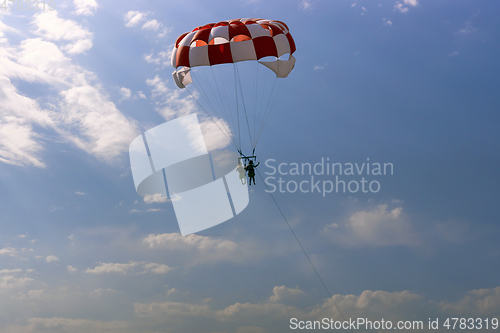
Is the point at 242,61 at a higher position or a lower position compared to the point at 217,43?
lower

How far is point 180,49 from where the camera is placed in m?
17.2

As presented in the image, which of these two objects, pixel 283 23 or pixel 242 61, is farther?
pixel 283 23

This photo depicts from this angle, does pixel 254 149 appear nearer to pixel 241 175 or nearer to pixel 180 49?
pixel 241 175

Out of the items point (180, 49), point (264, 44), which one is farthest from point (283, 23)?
point (180, 49)

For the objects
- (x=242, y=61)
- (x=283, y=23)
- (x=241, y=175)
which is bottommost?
(x=241, y=175)

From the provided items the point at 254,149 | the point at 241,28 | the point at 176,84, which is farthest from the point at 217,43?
the point at 254,149

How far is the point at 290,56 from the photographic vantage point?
18484mm

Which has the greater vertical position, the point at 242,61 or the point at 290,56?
the point at 290,56

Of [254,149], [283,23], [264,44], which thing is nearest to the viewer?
[264,44]

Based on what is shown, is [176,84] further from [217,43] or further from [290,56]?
[290,56]

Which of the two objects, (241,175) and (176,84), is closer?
(241,175)

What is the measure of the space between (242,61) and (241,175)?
5162mm

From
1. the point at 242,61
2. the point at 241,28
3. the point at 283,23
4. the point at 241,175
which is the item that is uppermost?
the point at 283,23

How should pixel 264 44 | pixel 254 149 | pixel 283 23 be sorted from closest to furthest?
pixel 264 44
pixel 254 149
pixel 283 23
